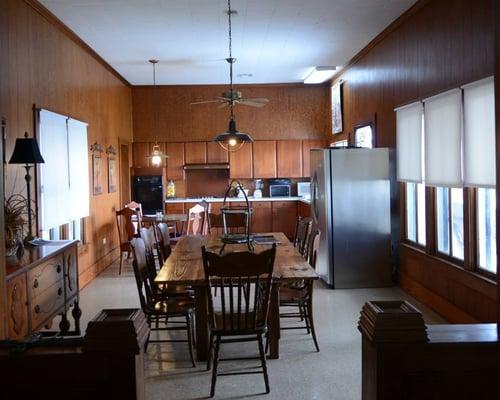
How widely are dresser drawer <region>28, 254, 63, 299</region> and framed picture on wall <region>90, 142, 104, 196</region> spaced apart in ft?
10.6

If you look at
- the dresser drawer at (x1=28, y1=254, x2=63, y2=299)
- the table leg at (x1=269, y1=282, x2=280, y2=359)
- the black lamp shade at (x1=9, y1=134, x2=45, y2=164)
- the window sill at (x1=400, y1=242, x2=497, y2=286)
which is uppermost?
the black lamp shade at (x1=9, y1=134, x2=45, y2=164)

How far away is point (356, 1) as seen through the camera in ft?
17.2

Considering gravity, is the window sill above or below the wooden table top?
below

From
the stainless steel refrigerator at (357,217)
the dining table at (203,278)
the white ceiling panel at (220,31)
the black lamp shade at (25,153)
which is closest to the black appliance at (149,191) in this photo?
the white ceiling panel at (220,31)

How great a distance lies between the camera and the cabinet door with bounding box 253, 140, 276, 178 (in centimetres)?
1005

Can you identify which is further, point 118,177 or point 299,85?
point 299,85

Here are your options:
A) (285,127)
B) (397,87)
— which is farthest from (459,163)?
(285,127)

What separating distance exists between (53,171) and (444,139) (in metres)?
3.86

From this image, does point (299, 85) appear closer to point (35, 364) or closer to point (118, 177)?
point (118, 177)

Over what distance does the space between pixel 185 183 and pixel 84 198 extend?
3864mm

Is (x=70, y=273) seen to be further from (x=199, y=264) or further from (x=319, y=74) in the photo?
(x=319, y=74)

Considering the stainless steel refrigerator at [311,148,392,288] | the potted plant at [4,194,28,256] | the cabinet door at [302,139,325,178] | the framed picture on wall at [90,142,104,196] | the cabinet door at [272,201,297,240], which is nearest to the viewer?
the potted plant at [4,194,28,256]

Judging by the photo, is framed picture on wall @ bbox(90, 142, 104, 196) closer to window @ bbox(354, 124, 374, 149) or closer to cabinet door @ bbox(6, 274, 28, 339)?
window @ bbox(354, 124, 374, 149)

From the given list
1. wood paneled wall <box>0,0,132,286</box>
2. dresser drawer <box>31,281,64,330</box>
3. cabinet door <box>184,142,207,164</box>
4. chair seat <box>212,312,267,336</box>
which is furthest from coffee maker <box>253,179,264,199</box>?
chair seat <box>212,312,267,336</box>
